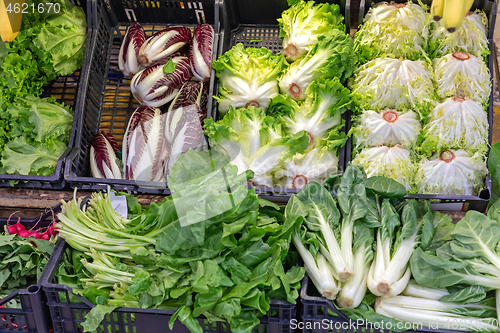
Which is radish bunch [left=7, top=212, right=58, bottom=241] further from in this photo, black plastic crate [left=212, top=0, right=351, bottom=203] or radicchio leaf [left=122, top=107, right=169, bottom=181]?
black plastic crate [left=212, top=0, right=351, bottom=203]

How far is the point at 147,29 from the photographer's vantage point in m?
3.15

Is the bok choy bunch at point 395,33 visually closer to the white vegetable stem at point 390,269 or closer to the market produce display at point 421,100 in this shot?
the market produce display at point 421,100

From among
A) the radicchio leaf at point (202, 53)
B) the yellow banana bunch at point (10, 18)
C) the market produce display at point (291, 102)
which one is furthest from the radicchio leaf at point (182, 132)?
the yellow banana bunch at point (10, 18)

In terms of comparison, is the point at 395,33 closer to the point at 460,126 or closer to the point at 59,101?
the point at 460,126

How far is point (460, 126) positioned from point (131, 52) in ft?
6.80

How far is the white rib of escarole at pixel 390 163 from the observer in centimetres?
227

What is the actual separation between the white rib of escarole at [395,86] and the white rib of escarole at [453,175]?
14.3 inches

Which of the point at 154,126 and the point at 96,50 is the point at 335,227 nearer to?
the point at 154,126

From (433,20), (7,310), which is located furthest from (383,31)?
(7,310)

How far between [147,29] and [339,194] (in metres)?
2.02

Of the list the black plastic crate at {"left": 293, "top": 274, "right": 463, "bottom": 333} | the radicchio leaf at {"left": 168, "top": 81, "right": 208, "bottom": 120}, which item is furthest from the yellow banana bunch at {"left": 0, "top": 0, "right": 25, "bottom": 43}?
the black plastic crate at {"left": 293, "top": 274, "right": 463, "bottom": 333}

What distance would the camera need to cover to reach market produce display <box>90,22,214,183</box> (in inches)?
99.0

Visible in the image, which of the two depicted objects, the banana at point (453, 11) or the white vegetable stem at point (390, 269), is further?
the banana at point (453, 11)

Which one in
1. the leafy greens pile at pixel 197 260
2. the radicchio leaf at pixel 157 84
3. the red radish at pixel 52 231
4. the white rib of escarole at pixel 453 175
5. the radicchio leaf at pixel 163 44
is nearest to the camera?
the leafy greens pile at pixel 197 260
